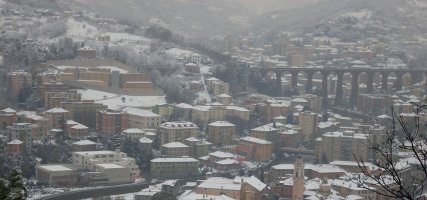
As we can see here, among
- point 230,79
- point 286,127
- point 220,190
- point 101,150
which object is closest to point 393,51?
point 230,79

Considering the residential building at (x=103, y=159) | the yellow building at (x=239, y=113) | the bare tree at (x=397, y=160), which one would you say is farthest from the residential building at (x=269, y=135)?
the bare tree at (x=397, y=160)

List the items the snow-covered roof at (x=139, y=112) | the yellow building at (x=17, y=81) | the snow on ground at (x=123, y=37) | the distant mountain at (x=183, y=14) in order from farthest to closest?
1. the distant mountain at (x=183, y=14)
2. the snow on ground at (x=123, y=37)
3. the yellow building at (x=17, y=81)
4. the snow-covered roof at (x=139, y=112)

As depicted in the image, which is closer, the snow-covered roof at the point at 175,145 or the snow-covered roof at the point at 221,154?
the snow-covered roof at the point at 221,154

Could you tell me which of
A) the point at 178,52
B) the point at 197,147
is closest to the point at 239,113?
the point at 197,147

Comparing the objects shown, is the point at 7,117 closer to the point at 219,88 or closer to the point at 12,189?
the point at 219,88

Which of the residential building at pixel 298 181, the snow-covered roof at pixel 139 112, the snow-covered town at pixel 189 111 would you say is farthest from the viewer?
the snow-covered roof at pixel 139 112

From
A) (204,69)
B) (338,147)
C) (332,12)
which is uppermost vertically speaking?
(332,12)

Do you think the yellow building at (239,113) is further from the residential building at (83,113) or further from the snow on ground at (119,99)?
the residential building at (83,113)
